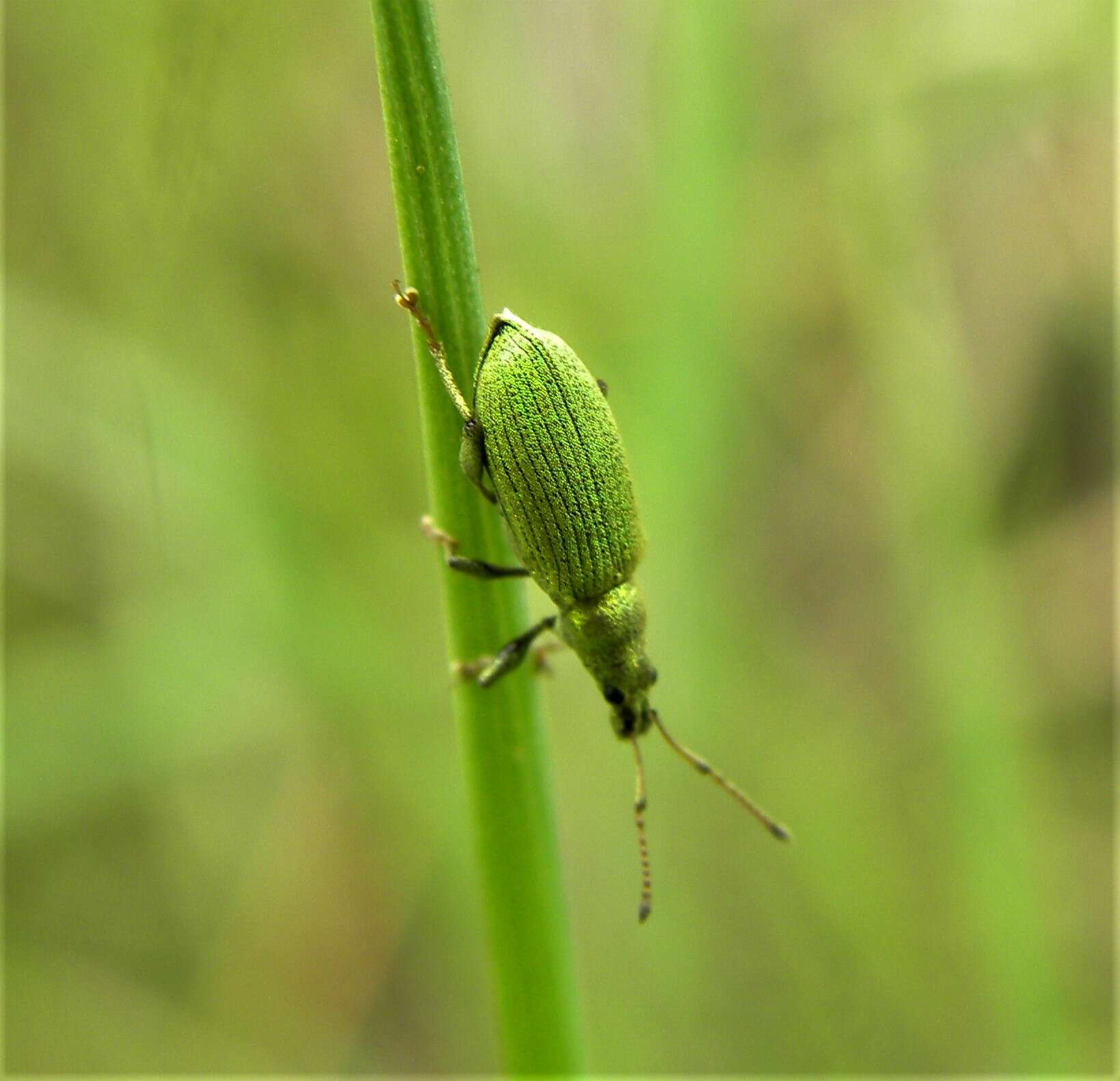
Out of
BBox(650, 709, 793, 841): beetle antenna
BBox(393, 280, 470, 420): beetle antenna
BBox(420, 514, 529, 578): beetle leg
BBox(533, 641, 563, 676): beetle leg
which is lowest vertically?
BBox(650, 709, 793, 841): beetle antenna

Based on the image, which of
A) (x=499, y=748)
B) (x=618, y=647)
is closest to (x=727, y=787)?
(x=618, y=647)

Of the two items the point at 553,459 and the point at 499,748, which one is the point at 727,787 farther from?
the point at 499,748

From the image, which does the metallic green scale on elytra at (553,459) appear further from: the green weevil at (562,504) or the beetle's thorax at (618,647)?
the beetle's thorax at (618,647)

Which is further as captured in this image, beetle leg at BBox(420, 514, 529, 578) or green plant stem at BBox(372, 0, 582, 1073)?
beetle leg at BBox(420, 514, 529, 578)

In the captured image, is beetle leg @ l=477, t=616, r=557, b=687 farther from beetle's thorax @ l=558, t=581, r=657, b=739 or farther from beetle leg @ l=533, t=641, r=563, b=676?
beetle's thorax @ l=558, t=581, r=657, b=739

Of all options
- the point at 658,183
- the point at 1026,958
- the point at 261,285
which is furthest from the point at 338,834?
the point at 658,183

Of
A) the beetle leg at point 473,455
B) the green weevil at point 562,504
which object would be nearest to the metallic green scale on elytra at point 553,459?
the green weevil at point 562,504

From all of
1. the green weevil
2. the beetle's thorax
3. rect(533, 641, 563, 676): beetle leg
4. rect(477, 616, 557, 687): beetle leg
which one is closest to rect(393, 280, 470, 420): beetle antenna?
the green weevil
